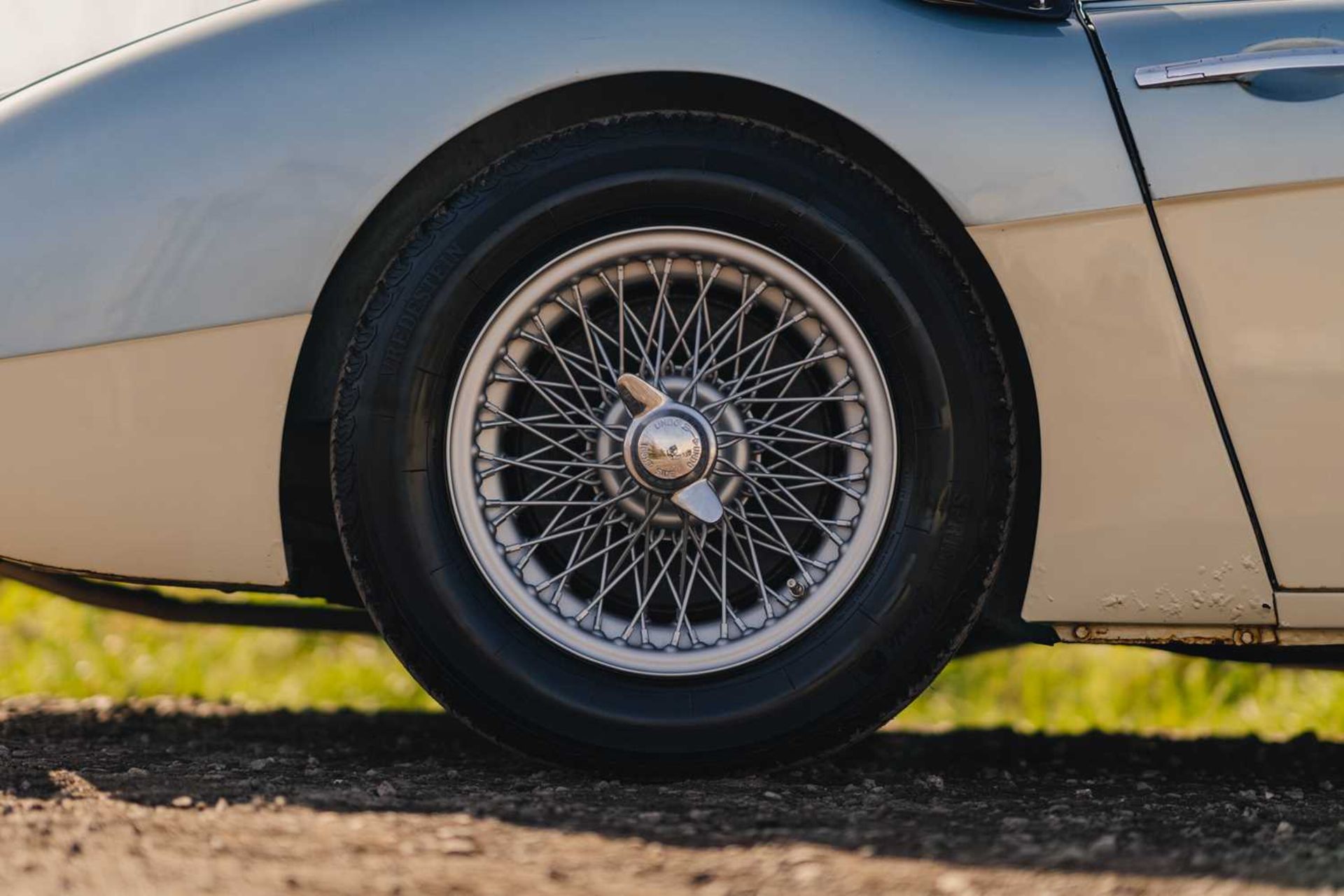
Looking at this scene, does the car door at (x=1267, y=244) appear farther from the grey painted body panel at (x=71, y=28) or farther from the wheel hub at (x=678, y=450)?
the grey painted body panel at (x=71, y=28)

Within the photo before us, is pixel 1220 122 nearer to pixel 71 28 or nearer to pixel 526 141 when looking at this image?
pixel 526 141

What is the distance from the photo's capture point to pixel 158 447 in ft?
6.64

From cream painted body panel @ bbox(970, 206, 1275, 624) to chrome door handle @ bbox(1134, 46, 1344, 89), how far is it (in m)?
0.22

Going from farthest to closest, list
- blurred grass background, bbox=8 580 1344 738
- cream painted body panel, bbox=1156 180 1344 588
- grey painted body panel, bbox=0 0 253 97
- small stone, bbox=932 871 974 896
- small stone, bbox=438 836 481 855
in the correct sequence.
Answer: blurred grass background, bbox=8 580 1344 738 < grey painted body panel, bbox=0 0 253 97 < cream painted body panel, bbox=1156 180 1344 588 < small stone, bbox=438 836 481 855 < small stone, bbox=932 871 974 896

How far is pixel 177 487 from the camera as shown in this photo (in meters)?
2.04

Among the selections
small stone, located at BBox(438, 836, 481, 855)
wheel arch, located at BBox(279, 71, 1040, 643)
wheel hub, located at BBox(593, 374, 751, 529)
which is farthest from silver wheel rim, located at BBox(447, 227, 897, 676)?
small stone, located at BBox(438, 836, 481, 855)

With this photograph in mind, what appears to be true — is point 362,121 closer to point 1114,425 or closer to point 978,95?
point 978,95

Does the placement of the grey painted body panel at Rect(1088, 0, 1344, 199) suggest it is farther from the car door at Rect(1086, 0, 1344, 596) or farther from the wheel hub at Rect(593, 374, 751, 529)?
the wheel hub at Rect(593, 374, 751, 529)

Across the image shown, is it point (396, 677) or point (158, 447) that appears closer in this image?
point (158, 447)

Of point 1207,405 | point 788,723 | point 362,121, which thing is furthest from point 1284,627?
point 362,121

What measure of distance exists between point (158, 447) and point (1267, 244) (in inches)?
69.4

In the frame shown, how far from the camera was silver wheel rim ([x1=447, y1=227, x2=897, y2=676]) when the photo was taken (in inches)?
79.7

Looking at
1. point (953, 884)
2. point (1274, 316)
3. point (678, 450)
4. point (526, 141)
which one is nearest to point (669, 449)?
point (678, 450)

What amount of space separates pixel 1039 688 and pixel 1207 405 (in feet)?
6.09
